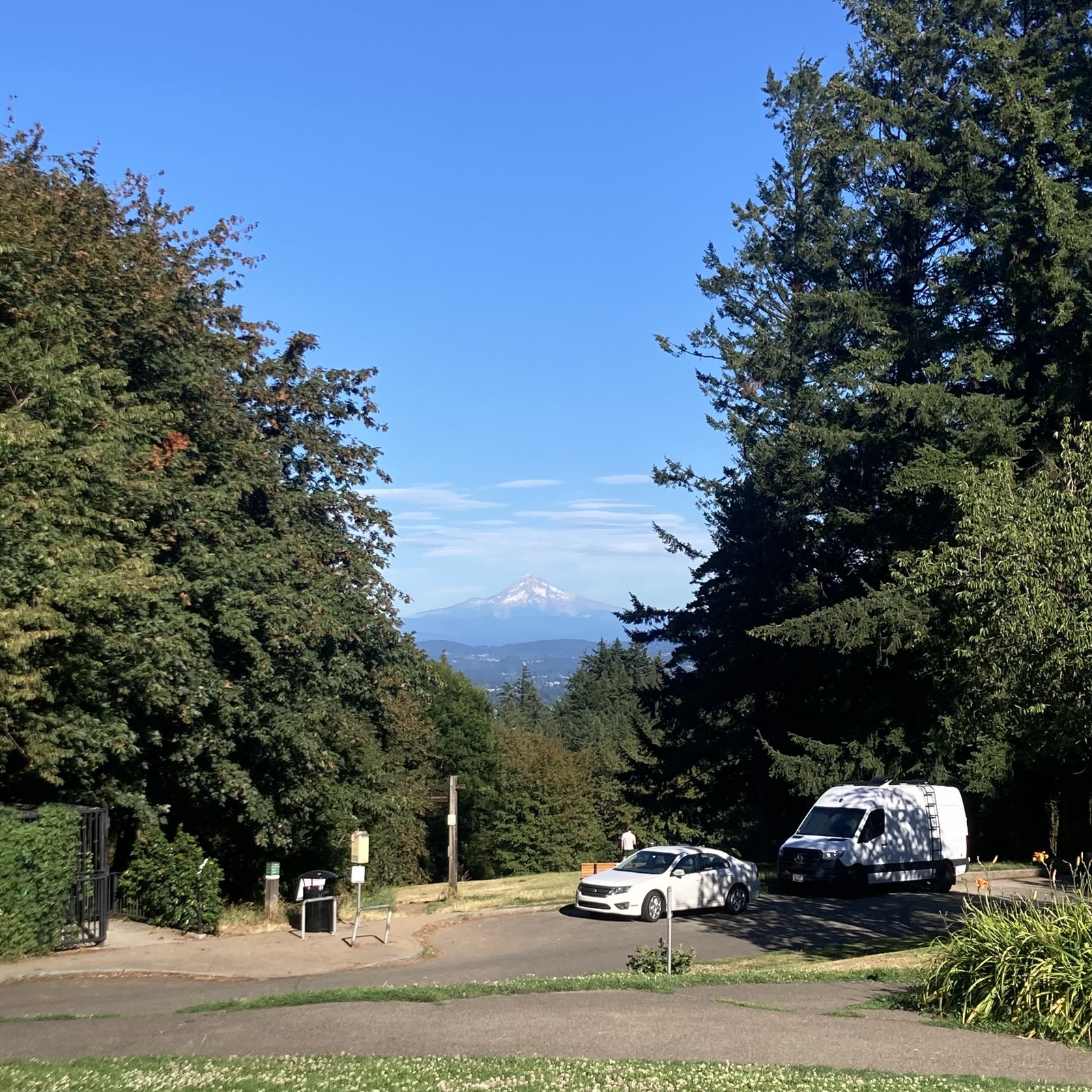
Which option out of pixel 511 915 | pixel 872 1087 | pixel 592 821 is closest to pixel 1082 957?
pixel 872 1087

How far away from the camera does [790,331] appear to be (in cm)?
3844

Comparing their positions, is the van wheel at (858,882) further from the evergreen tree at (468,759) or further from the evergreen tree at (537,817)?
the evergreen tree at (537,817)

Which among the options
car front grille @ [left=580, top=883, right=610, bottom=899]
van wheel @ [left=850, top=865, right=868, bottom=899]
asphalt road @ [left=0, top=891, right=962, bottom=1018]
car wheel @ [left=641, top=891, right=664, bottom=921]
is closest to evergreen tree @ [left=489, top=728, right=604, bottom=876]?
van wheel @ [left=850, top=865, right=868, bottom=899]

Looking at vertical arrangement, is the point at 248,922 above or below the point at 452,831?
below

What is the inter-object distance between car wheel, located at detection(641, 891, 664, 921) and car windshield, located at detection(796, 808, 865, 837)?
192 inches

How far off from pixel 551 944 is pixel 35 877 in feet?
27.2

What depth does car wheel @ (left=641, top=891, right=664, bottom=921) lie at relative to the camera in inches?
819

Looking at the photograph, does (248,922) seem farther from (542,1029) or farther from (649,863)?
(542,1029)

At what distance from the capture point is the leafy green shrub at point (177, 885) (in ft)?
62.3

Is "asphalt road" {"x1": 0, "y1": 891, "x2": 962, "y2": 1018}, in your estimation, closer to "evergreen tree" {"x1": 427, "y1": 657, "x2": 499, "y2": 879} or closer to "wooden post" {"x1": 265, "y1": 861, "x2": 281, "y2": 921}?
"wooden post" {"x1": 265, "y1": 861, "x2": 281, "y2": 921}

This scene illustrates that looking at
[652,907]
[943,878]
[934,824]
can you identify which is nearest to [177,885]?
[652,907]

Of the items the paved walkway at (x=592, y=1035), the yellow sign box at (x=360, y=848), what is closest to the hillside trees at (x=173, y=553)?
the yellow sign box at (x=360, y=848)

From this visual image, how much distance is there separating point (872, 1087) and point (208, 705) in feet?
52.5

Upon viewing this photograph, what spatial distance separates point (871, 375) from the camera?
92.5ft
